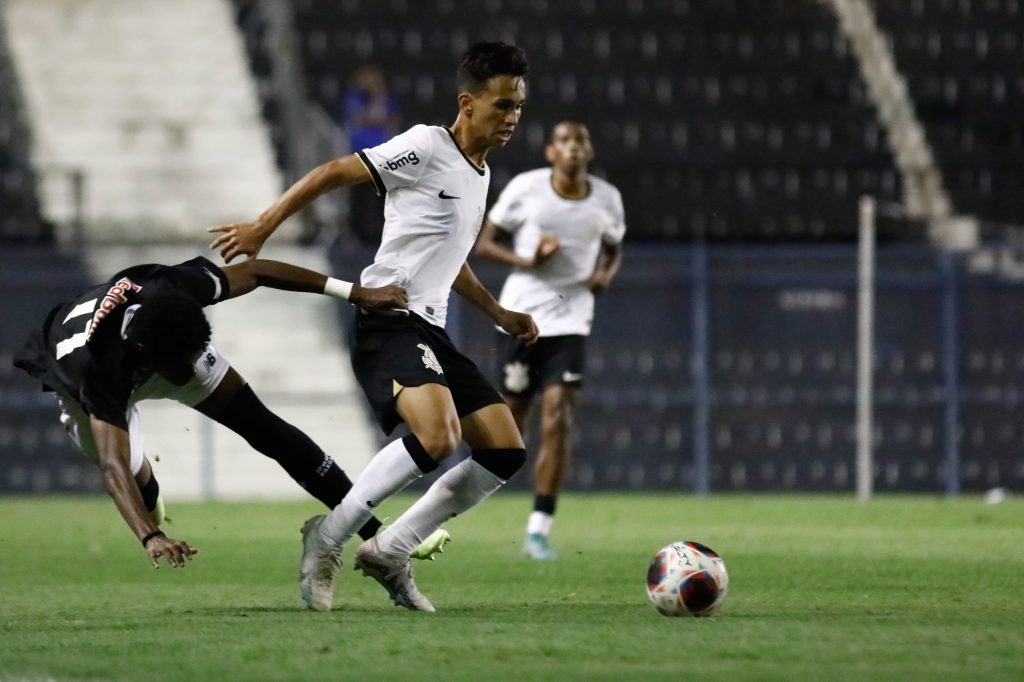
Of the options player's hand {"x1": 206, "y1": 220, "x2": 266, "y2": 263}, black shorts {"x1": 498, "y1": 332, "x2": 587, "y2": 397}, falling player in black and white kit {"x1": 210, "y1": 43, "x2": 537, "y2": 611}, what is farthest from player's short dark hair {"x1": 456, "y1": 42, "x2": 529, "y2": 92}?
black shorts {"x1": 498, "y1": 332, "x2": 587, "y2": 397}

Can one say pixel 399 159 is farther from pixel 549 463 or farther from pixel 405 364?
pixel 549 463

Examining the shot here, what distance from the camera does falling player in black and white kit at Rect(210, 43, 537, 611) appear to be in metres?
6.54

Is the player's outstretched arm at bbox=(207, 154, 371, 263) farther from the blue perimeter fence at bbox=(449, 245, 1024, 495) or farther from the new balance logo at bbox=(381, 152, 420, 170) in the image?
the blue perimeter fence at bbox=(449, 245, 1024, 495)

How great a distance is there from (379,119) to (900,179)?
178 inches

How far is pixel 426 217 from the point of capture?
264 inches

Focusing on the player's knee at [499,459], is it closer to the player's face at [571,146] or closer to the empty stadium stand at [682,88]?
the player's face at [571,146]

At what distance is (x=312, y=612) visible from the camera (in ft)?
21.7

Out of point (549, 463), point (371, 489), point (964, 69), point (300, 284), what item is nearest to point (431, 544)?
point (371, 489)

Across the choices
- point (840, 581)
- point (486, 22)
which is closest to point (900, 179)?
point (486, 22)

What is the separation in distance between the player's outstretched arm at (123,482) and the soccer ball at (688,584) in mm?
1536

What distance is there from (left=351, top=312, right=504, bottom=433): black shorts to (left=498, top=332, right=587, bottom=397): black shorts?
2751mm

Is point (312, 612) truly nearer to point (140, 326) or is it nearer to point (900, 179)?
point (140, 326)

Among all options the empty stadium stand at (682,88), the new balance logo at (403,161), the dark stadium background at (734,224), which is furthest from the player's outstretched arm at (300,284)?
the empty stadium stand at (682,88)

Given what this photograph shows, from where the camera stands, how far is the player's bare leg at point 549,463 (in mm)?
A: 9391
